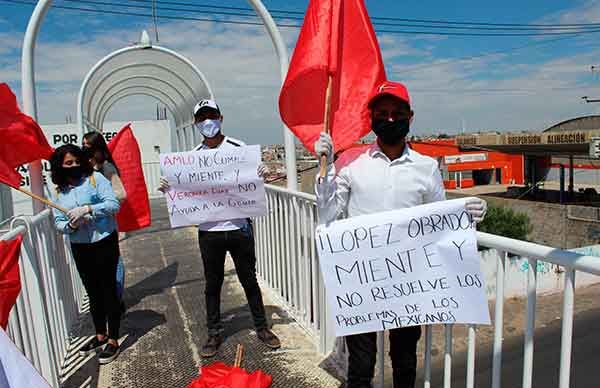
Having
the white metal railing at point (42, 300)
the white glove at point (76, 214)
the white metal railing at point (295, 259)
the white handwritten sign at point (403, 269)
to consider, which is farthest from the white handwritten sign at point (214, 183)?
the white handwritten sign at point (403, 269)

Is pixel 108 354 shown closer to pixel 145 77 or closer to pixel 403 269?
pixel 403 269

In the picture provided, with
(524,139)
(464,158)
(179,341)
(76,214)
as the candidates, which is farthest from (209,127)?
(464,158)

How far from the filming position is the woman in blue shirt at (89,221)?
11.0 feet

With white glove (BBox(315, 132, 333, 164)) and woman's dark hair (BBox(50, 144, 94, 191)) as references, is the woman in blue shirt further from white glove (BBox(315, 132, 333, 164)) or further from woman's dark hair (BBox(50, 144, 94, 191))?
white glove (BBox(315, 132, 333, 164))

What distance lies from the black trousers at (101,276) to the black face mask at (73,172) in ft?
1.66

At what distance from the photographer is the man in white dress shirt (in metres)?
2.24

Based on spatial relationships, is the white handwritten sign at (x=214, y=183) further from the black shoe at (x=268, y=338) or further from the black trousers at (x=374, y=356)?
the black trousers at (x=374, y=356)

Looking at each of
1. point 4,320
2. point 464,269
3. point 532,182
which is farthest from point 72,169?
point 532,182

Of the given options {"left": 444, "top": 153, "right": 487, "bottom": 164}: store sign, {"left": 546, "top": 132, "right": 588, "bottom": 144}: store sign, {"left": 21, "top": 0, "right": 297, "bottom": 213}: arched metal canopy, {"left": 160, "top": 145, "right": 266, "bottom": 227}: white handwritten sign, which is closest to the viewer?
{"left": 160, "top": 145, "right": 266, "bottom": 227}: white handwritten sign

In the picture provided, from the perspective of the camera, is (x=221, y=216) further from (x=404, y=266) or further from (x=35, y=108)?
(x=35, y=108)

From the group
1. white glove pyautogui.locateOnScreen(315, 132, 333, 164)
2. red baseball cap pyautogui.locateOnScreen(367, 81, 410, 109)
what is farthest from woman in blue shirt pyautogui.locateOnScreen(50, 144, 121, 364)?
red baseball cap pyautogui.locateOnScreen(367, 81, 410, 109)

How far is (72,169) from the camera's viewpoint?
336 cm

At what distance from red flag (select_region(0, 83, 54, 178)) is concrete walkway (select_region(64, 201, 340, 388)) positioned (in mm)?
1617

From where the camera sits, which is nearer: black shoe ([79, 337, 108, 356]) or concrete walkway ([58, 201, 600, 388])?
concrete walkway ([58, 201, 600, 388])
